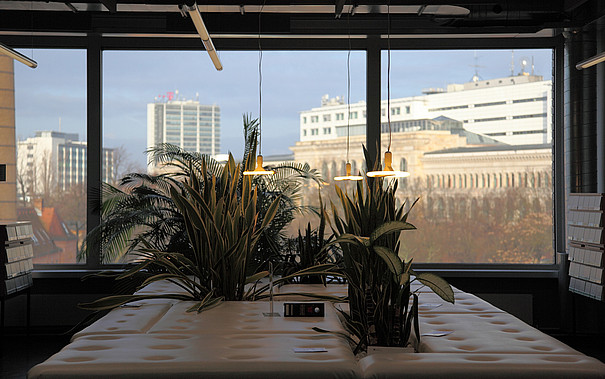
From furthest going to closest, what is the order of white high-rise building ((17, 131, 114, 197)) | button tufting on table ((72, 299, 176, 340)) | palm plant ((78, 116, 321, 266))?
white high-rise building ((17, 131, 114, 197)) < palm plant ((78, 116, 321, 266)) < button tufting on table ((72, 299, 176, 340))

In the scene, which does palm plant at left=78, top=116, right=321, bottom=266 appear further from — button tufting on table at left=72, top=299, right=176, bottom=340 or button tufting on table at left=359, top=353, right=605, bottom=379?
button tufting on table at left=359, top=353, right=605, bottom=379

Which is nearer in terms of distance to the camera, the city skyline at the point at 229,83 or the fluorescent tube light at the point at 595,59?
the fluorescent tube light at the point at 595,59

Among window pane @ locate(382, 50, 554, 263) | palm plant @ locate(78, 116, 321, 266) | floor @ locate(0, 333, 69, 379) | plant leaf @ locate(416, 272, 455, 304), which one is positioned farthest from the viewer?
window pane @ locate(382, 50, 554, 263)

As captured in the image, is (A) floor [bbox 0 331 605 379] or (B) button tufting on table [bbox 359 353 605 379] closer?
(B) button tufting on table [bbox 359 353 605 379]

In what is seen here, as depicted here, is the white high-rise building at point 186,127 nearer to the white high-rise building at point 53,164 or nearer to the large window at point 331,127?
the large window at point 331,127

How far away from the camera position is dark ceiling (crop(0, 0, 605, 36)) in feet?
21.3

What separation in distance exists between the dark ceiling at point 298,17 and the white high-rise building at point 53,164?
127 centimetres

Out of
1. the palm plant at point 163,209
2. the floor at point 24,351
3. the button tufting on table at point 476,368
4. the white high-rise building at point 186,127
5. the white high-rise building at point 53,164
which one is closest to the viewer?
the button tufting on table at point 476,368

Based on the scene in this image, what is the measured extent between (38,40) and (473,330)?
6.12 meters

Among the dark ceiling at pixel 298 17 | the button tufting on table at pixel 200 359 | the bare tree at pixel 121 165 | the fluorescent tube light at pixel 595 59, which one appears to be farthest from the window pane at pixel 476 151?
the button tufting on table at pixel 200 359

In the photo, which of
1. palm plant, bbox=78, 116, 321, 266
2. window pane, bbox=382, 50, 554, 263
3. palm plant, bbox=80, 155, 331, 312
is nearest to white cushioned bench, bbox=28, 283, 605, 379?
palm plant, bbox=80, 155, 331, 312

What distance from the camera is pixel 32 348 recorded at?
20.3 ft

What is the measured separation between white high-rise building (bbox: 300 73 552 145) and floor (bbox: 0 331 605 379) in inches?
94.4

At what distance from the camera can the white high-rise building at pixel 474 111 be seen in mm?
7688
